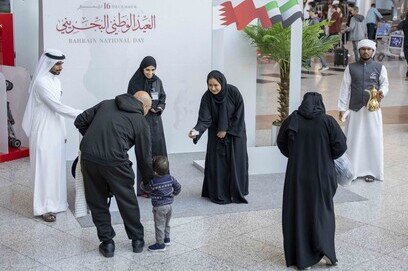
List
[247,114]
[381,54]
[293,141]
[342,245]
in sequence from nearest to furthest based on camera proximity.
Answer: [293,141]
[342,245]
[247,114]
[381,54]

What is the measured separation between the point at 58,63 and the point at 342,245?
3288 mm

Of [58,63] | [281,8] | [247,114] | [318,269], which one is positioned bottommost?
[318,269]

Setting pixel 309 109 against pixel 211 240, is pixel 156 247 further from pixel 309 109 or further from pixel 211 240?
pixel 309 109

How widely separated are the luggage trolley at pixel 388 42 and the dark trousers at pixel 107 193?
18.3 metres

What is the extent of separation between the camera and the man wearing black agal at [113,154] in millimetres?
6258

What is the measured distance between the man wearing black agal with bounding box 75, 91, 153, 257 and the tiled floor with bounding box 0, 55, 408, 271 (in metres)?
0.42

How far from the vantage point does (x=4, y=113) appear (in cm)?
998

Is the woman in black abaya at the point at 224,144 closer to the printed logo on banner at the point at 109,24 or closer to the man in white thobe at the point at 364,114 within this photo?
the man in white thobe at the point at 364,114

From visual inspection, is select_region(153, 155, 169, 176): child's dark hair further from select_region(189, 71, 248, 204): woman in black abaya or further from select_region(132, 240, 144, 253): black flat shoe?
select_region(189, 71, 248, 204): woman in black abaya

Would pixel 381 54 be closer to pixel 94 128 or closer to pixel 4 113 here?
pixel 4 113

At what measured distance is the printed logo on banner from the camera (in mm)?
9961

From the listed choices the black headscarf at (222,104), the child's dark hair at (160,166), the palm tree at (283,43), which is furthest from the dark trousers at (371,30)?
Result: the child's dark hair at (160,166)

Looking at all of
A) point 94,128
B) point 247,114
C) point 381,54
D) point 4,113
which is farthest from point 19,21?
point 381,54

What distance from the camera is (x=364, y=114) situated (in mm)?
9438
